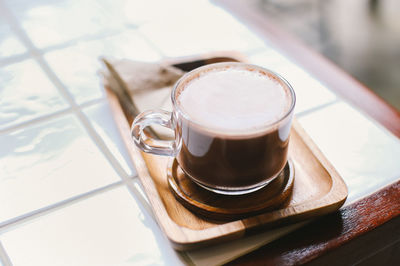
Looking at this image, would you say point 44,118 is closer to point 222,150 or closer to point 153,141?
point 153,141

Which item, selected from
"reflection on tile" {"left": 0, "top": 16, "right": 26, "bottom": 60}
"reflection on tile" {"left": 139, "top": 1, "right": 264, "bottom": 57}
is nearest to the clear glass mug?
"reflection on tile" {"left": 139, "top": 1, "right": 264, "bottom": 57}

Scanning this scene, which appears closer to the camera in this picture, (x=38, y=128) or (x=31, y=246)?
(x=31, y=246)

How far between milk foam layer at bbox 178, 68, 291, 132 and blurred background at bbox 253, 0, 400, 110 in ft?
4.60

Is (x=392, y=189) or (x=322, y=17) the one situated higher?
(x=392, y=189)

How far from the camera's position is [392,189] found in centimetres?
59

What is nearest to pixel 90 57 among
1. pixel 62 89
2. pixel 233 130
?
pixel 62 89

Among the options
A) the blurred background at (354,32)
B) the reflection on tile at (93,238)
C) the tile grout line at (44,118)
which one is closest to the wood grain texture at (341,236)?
the reflection on tile at (93,238)

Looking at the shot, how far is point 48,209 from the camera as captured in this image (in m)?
0.58

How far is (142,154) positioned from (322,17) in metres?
2.09

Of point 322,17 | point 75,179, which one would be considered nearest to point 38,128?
point 75,179

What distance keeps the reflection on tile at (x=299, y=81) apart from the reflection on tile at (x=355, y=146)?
28 millimetres

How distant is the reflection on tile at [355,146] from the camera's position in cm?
61

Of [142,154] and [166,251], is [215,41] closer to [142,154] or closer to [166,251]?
[142,154]

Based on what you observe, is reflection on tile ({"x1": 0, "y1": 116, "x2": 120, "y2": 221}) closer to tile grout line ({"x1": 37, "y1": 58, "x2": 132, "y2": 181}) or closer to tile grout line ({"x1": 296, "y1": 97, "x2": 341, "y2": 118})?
tile grout line ({"x1": 37, "y1": 58, "x2": 132, "y2": 181})
